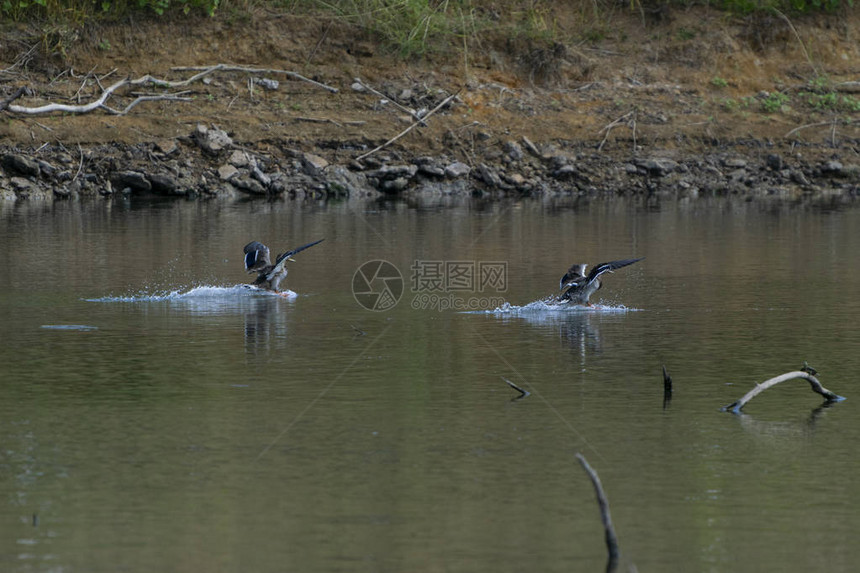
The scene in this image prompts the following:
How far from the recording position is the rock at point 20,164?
3153 centimetres

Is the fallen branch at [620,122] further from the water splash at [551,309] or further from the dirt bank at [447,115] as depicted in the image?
the water splash at [551,309]

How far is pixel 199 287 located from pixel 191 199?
552 inches

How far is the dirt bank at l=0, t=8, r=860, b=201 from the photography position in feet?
109

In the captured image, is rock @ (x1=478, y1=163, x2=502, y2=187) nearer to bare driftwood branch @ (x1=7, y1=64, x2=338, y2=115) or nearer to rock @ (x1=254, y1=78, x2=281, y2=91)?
bare driftwood branch @ (x1=7, y1=64, x2=338, y2=115)

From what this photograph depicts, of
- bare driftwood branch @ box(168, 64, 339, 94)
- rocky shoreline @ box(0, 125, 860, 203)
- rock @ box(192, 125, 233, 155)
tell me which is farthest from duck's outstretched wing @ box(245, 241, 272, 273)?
bare driftwood branch @ box(168, 64, 339, 94)

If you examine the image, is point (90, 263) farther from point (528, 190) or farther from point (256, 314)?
point (528, 190)

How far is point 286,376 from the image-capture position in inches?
489

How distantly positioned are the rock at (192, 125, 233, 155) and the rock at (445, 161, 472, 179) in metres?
5.06

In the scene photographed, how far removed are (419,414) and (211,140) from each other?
919 inches

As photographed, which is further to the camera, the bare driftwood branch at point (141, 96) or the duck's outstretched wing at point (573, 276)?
the bare driftwood branch at point (141, 96)

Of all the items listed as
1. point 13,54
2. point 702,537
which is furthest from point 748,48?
point 702,537
